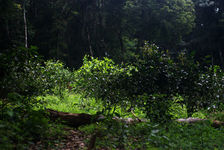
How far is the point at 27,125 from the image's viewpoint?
3.12 metres

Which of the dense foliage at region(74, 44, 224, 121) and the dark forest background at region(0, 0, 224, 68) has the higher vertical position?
the dark forest background at region(0, 0, 224, 68)

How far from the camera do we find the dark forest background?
28156mm

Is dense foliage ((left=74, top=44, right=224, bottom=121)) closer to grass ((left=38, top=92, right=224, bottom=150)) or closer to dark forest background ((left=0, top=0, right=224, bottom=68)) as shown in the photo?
grass ((left=38, top=92, right=224, bottom=150))

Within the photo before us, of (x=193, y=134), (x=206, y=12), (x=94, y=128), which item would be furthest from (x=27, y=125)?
(x=206, y=12)

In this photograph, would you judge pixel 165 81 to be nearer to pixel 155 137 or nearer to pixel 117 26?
pixel 155 137

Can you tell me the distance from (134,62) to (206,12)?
100ft

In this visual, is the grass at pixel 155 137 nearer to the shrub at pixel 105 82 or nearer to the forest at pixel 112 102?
the forest at pixel 112 102

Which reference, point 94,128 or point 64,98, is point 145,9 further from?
point 94,128

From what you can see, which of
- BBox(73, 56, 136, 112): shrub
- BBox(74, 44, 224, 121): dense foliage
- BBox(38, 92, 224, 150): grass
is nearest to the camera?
BBox(38, 92, 224, 150): grass

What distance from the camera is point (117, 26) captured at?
32250 mm

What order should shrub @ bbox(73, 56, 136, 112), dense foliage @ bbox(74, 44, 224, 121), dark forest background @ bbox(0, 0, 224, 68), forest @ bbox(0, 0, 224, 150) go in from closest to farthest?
forest @ bbox(0, 0, 224, 150)
dense foliage @ bbox(74, 44, 224, 121)
shrub @ bbox(73, 56, 136, 112)
dark forest background @ bbox(0, 0, 224, 68)

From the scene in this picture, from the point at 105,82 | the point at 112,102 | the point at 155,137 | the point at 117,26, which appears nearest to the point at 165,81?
the point at 112,102

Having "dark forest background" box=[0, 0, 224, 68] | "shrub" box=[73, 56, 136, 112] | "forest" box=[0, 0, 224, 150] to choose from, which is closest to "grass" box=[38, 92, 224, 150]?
"forest" box=[0, 0, 224, 150]

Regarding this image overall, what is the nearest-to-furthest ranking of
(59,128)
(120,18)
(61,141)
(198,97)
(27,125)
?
(27,125), (61,141), (59,128), (198,97), (120,18)
